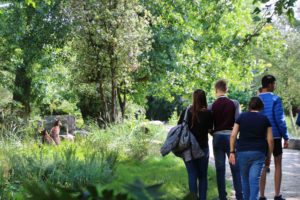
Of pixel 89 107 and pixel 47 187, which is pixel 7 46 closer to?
pixel 89 107

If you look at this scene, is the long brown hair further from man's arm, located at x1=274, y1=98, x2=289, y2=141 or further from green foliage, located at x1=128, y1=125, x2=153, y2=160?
green foliage, located at x1=128, y1=125, x2=153, y2=160

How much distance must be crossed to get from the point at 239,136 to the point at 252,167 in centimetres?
43

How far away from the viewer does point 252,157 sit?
6.23m

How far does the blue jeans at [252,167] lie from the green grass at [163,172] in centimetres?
108

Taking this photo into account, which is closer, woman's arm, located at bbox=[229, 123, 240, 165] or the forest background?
woman's arm, located at bbox=[229, 123, 240, 165]

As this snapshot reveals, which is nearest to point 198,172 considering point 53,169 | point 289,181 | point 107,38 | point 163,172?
point 163,172

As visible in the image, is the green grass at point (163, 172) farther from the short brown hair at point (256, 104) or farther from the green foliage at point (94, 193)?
the green foliage at point (94, 193)

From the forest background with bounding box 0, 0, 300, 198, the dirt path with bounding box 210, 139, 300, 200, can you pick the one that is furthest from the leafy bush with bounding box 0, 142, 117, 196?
the forest background with bounding box 0, 0, 300, 198

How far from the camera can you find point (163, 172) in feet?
29.5

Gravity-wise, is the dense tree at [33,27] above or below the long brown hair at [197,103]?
above

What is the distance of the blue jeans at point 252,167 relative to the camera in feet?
20.5

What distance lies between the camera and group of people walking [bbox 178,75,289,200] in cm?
625

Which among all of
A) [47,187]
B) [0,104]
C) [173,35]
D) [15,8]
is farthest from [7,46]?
[47,187]

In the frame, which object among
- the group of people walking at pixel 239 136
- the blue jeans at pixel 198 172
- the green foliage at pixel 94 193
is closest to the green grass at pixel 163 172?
the blue jeans at pixel 198 172
